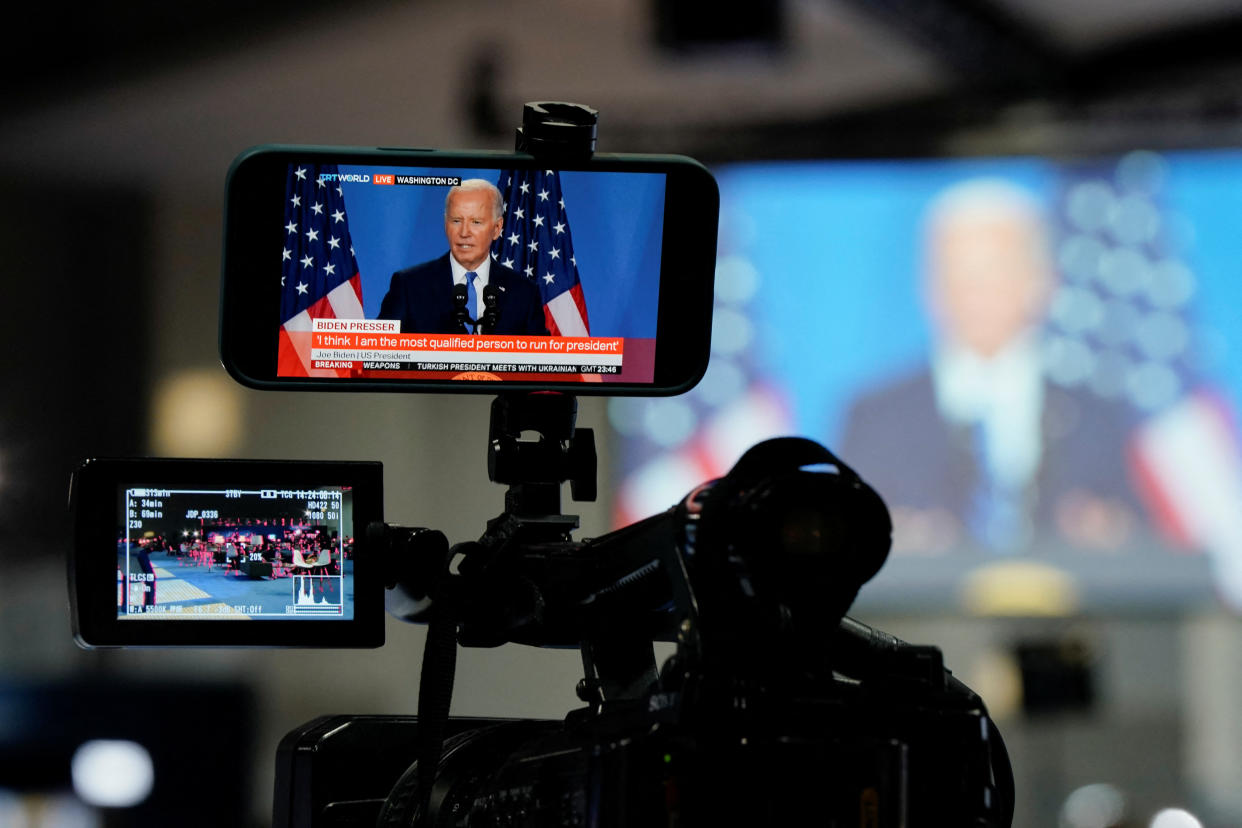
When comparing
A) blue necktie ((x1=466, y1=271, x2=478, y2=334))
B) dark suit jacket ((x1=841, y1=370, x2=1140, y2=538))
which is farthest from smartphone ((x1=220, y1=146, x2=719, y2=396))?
dark suit jacket ((x1=841, y1=370, x2=1140, y2=538))

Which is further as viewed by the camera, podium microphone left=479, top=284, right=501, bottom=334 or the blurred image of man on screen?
the blurred image of man on screen

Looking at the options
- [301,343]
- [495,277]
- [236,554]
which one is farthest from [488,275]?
[236,554]

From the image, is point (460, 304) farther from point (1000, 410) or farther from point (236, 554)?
point (1000, 410)

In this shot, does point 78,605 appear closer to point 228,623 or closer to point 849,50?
point 228,623

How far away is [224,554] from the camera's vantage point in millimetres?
797

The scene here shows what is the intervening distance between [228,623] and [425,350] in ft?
0.63

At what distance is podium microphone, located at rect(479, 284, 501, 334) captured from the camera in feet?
2.77

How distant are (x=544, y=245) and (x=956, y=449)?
11.8ft

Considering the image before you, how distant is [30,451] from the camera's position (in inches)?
169

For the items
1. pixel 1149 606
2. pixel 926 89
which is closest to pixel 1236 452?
pixel 1149 606

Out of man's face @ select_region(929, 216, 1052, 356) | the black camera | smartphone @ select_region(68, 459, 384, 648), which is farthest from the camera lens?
man's face @ select_region(929, 216, 1052, 356)

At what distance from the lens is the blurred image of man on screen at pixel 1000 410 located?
4.24m

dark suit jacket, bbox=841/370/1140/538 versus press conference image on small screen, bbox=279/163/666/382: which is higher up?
press conference image on small screen, bbox=279/163/666/382

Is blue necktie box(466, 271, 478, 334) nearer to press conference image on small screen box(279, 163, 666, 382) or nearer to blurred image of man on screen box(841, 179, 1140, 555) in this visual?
press conference image on small screen box(279, 163, 666, 382)
